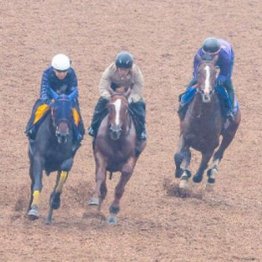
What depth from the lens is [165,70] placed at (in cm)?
2647

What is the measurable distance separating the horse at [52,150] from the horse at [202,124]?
218 centimetres

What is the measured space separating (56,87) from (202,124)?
100 inches

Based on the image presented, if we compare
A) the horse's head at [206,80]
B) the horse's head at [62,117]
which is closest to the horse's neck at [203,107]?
the horse's head at [206,80]

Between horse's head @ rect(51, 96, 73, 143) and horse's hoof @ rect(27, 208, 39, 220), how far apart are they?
3.37 feet

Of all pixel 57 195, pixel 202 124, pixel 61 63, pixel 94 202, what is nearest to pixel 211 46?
pixel 202 124

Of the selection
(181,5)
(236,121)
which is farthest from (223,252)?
(181,5)

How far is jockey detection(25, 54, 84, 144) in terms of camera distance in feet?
55.6

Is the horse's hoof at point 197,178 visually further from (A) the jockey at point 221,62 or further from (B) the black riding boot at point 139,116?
(B) the black riding boot at point 139,116

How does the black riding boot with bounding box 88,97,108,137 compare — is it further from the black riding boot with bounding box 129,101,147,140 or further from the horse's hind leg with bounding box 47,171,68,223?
the horse's hind leg with bounding box 47,171,68,223

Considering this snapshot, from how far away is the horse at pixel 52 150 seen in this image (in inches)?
652

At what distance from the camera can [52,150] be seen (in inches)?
666

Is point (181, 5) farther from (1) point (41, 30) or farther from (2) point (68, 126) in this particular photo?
(2) point (68, 126)

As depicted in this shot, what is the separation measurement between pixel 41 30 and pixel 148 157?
7.58m

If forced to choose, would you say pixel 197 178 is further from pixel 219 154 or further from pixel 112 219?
pixel 112 219
